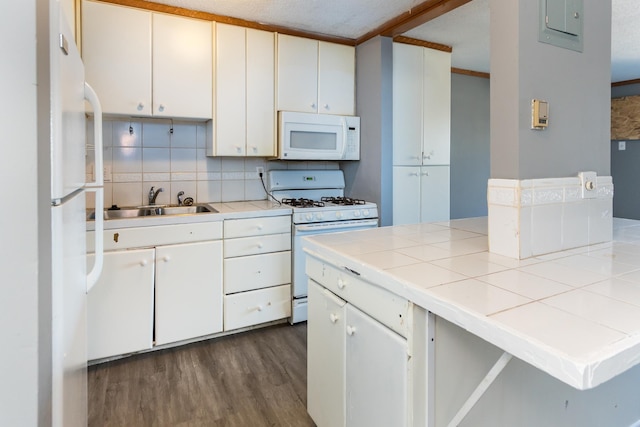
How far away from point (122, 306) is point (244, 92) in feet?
5.63

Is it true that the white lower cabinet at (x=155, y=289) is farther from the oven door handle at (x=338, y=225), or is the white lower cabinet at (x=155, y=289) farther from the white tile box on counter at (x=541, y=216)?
the white tile box on counter at (x=541, y=216)

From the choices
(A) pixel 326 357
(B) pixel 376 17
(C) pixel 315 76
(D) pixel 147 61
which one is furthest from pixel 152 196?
(B) pixel 376 17

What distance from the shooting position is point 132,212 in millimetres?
2717

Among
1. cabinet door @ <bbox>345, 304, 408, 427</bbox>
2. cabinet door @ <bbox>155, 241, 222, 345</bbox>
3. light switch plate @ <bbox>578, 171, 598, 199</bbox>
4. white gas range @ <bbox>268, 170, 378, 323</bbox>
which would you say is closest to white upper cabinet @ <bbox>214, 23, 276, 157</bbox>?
white gas range @ <bbox>268, 170, 378, 323</bbox>

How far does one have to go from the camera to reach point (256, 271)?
2699 mm

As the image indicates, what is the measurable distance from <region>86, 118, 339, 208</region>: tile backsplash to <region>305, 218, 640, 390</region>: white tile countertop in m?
1.70

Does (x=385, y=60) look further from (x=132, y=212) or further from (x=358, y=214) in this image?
(x=132, y=212)

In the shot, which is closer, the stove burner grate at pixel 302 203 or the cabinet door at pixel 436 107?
the stove burner grate at pixel 302 203

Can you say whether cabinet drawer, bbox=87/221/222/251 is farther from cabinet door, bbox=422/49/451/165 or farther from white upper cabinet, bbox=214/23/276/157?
cabinet door, bbox=422/49/451/165

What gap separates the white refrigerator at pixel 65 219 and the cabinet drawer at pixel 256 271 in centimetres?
138

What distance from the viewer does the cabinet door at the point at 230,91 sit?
274 cm

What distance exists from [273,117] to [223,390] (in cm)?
198

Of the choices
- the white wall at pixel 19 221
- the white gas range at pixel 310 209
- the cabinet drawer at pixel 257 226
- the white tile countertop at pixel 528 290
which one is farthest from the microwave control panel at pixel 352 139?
the white wall at pixel 19 221

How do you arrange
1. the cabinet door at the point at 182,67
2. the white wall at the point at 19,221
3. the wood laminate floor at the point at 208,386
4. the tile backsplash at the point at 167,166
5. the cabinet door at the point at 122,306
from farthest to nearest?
the tile backsplash at the point at 167,166 < the cabinet door at the point at 182,67 < the cabinet door at the point at 122,306 < the wood laminate floor at the point at 208,386 < the white wall at the point at 19,221
